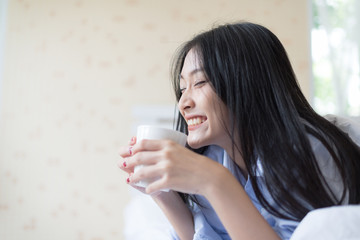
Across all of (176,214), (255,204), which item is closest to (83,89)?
(176,214)

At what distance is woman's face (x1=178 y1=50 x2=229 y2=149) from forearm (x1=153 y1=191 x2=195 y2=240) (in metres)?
0.17

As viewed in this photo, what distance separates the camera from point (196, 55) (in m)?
0.87

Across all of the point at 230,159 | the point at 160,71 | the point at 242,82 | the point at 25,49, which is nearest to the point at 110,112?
the point at 160,71

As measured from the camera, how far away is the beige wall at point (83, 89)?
84.4 inches

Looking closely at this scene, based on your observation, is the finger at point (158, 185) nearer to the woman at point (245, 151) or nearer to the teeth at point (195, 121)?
the woman at point (245, 151)

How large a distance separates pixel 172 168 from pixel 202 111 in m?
0.28

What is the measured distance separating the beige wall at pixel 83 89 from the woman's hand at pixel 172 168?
5.19 feet

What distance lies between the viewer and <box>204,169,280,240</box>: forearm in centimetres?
58

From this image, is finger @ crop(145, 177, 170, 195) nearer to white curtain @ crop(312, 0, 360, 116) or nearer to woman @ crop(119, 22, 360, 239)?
woman @ crop(119, 22, 360, 239)

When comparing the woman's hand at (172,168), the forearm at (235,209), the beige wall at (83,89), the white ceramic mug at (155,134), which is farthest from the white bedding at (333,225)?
the beige wall at (83,89)

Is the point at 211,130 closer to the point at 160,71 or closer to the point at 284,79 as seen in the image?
the point at 284,79

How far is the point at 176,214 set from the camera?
889 millimetres

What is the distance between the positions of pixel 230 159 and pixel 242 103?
0.23 m

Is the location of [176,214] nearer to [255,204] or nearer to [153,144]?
[255,204]
